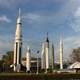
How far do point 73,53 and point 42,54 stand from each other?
19.2 meters

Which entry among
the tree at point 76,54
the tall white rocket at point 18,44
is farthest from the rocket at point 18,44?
the tree at point 76,54

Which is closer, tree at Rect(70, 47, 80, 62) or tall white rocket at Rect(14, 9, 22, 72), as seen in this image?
tall white rocket at Rect(14, 9, 22, 72)

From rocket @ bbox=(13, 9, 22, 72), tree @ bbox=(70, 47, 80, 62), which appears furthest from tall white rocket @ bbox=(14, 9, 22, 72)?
tree @ bbox=(70, 47, 80, 62)

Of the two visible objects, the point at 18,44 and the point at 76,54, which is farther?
the point at 76,54

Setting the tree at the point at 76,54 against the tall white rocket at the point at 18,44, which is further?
the tree at the point at 76,54

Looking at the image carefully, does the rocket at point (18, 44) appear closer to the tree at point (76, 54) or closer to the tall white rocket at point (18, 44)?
the tall white rocket at point (18, 44)

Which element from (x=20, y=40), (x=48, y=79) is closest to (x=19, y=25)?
(x=20, y=40)

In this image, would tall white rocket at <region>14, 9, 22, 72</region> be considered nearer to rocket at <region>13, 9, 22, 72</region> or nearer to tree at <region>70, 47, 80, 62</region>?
rocket at <region>13, 9, 22, 72</region>

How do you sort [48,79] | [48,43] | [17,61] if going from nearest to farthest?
[48,79] < [17,61] < [48,43]

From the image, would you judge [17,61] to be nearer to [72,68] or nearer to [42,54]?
[42,54]

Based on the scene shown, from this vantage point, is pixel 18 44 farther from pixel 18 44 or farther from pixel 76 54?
pixel 76 54

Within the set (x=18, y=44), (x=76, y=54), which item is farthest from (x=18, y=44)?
(x=76, y=54)

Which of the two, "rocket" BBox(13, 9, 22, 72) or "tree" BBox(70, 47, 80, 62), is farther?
"tree" BBox(70, 47, 80, 62)

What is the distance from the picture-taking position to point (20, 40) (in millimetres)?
88750
